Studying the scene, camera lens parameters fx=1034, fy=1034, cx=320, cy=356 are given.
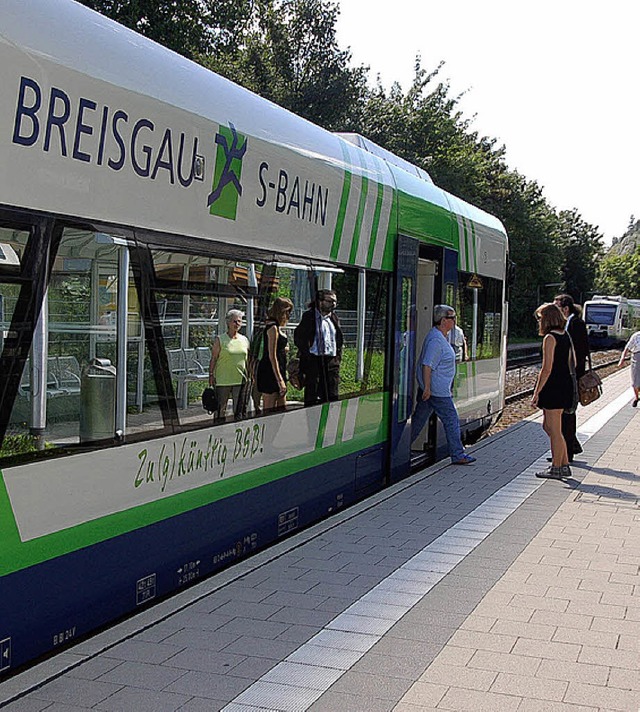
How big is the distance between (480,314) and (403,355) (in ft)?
12.5

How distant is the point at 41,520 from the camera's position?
454 cm

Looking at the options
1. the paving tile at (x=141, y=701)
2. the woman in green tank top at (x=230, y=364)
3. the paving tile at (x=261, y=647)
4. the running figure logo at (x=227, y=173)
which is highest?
the running figure logo at (x=227, y=173)

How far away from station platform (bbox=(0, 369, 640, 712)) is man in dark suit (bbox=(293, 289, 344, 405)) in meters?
1.06

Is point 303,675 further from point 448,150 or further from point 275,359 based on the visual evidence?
point 448,150

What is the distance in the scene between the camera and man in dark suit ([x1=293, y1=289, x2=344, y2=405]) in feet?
24.8

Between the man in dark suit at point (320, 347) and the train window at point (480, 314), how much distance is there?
14.7 feet

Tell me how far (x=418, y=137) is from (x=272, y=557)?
1589 inches

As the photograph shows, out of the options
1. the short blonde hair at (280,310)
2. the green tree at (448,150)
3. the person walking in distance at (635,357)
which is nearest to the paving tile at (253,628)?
the short blonde hair at (280,310)

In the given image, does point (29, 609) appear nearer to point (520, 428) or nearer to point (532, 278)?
point (520, 428)

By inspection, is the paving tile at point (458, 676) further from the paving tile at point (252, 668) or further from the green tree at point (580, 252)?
the green tree at point (580, 252)

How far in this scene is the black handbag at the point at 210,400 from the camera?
6.12m

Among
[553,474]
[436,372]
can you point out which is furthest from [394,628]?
[553,474]

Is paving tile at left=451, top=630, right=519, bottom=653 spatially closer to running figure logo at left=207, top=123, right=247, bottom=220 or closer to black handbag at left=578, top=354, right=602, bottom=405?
running figure logo at left=207, top=123, right=247, bottom=220

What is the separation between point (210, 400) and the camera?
619cm
